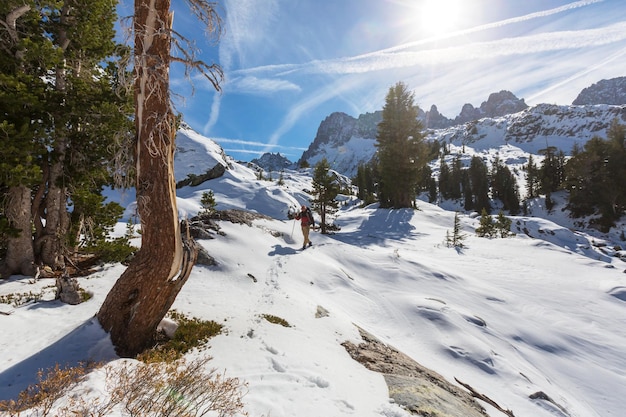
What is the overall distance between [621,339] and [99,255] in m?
18.7

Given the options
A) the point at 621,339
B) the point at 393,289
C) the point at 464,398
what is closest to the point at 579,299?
the point at 621,339

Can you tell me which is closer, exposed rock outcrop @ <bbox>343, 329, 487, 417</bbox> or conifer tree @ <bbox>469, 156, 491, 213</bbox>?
exposed rock outcrop @ <bbox>343, 329, 487, 417</bbox>

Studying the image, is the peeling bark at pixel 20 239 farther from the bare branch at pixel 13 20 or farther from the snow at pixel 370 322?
the bare branch at pixel 13 20

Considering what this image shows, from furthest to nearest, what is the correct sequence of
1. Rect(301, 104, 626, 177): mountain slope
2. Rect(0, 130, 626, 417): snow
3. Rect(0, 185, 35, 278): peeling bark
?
Rect(301, 104, 626, 177): mountain slope → Rect(0, 185, 35, 278): peeling bark → Rect(0, 130, 626, 417): snow

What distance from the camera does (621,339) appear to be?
9984 mm

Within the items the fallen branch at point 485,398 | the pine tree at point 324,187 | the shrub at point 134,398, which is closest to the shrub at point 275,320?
the shrub at point 134,398

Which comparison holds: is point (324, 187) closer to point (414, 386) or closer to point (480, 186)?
point (414, 386)

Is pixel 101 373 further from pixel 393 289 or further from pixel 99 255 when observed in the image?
pixel 393 289

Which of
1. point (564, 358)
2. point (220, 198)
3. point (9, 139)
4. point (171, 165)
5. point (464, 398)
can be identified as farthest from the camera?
point (220, 198)

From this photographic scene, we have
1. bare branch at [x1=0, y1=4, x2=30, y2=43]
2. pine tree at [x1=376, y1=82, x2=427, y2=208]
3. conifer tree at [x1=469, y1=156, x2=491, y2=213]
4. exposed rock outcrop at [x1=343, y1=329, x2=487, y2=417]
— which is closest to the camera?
exposed rock outcrop at [x1=343, y1=329, x2=487, y2=417]

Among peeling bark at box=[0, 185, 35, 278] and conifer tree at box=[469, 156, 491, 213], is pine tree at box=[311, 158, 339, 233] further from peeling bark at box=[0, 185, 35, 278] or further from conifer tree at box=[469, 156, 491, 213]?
conifer tree at box=[469, 156, 491, 213]

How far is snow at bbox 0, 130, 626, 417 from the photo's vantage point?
14.7 feet

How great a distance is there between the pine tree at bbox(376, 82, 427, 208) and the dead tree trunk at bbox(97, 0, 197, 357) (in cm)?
3207

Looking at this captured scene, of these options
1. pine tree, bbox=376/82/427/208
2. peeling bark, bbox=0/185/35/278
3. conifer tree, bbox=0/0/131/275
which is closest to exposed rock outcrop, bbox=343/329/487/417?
conifer tree, bbox=0/0/131/275
